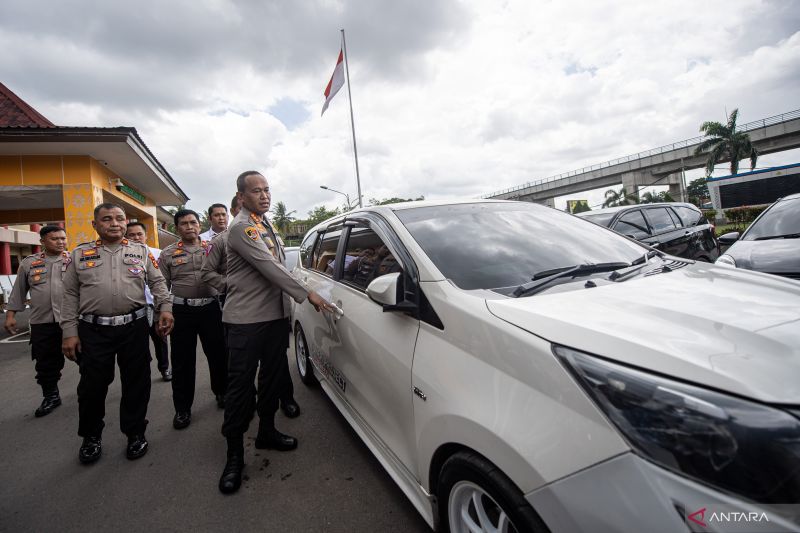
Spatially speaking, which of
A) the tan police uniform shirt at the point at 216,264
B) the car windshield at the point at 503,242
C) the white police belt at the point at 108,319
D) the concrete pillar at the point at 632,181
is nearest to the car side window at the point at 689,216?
the car windshield at the point at 503,242

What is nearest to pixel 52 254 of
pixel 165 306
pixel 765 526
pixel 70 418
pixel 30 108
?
pixel 70 418

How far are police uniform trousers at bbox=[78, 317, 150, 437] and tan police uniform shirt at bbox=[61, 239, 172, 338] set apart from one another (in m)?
0.11

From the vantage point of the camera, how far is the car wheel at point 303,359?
3.65 meters

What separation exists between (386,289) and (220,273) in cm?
206

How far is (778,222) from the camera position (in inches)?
150

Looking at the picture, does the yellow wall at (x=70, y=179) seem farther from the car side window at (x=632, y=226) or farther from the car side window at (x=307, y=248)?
the car side window at (x=632, y=226)

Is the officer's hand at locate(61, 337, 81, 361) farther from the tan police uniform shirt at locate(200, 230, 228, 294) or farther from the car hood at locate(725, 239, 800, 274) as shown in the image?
the car hood at locate(725, 239, 800, 274)

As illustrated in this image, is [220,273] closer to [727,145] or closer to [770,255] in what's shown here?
[770,255]

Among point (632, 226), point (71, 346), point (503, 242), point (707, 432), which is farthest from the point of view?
point (632, 226)

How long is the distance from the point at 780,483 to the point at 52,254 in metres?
5.75

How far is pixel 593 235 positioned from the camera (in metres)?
2.20

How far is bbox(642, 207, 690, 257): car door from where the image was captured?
6047mm

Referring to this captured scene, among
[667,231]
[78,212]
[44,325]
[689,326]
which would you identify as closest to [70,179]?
[78,212]

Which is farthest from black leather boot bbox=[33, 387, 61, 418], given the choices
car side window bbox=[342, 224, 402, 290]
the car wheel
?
car side window bbox=[342, 224, 402, 290]
